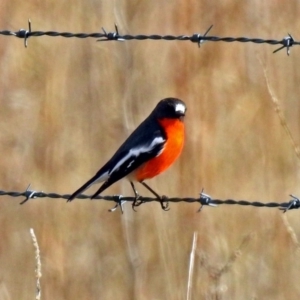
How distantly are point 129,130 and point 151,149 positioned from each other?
143 cm

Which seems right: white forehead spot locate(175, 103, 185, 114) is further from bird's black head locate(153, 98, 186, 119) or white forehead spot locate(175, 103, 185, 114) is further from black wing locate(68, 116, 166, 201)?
black wing locate(68, 116, 166, 201)

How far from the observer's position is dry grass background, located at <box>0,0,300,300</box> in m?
5.90

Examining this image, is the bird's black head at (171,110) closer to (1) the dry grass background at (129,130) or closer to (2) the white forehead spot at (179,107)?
(2) the white forehead spot at (179,107)

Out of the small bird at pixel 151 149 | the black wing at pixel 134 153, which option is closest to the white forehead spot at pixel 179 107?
the small bird at pixel 151 149

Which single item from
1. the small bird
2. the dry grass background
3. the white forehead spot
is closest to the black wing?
the small bird

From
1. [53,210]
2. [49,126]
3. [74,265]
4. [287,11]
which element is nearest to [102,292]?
[74,265]

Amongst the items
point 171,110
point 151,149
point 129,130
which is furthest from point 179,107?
point 129,130

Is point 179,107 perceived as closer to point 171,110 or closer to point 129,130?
point 171,110

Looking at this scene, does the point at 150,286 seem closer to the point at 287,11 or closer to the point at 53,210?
the point at 53,210

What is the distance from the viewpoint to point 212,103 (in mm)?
6316

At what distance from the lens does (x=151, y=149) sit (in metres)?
4.38

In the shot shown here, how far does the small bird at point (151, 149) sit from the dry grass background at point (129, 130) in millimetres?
1226

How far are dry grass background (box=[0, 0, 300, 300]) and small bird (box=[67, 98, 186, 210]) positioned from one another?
1.23m

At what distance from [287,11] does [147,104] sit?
125 centimetres
